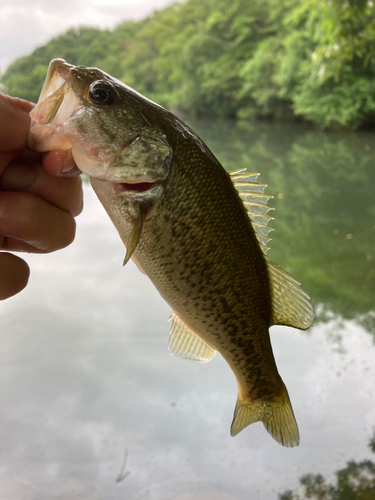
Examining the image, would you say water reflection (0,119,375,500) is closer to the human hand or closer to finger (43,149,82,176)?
the human hand

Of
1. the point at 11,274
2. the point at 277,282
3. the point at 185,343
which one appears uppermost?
the point at 277,282

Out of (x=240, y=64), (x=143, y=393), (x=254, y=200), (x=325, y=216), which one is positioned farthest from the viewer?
(x=240, y=64)

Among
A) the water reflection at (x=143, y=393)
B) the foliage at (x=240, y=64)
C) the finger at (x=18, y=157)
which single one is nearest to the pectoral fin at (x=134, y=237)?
the finger at (x=18, y=157)

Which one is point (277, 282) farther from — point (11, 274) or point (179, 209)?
point (11, 274)

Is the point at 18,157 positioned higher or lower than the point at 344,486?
higher

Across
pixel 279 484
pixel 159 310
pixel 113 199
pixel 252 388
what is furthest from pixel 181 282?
pixel 159 310

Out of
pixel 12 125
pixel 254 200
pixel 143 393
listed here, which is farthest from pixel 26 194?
pixel 143 393
